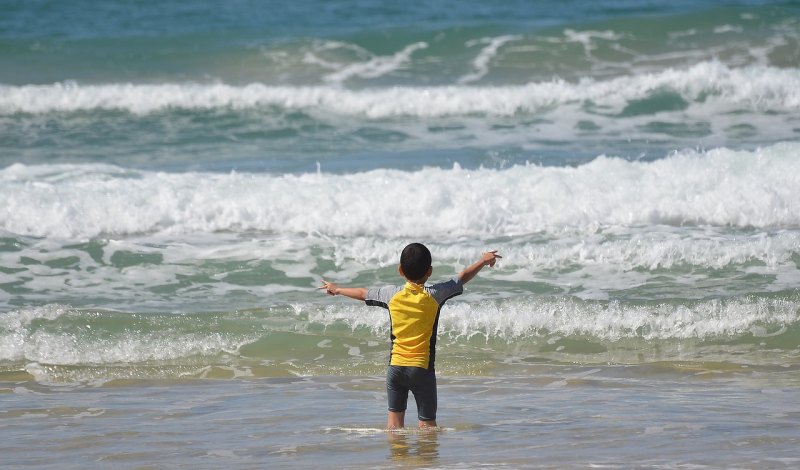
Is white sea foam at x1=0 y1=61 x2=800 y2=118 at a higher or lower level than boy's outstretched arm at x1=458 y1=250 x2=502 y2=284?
higher

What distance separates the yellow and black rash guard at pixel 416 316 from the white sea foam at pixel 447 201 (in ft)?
17.4

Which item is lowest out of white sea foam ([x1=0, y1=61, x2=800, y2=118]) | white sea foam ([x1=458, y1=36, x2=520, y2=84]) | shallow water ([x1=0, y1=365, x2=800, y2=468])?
shallow water ([x1=0, y1=365, x2=800, y2=468])

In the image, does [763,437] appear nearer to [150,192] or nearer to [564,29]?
[150,192]

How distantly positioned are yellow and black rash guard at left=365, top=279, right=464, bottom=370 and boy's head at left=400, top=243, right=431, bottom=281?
0.08 m

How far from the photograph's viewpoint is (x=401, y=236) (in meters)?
10.8

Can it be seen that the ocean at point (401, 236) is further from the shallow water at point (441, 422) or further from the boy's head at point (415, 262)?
the boy's head at point (415, 262)

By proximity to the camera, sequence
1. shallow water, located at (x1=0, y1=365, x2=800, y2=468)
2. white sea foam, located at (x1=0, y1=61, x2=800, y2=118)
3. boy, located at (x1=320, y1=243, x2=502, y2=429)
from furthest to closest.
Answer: white sea foam, located at (x1=0, y1=61, x2=800, y2=118) → boy, located at (x1=320, y1=243, x2=502, y2=429) → shallow water, located at (x1=0, y1=365, x2=800, y2=468)

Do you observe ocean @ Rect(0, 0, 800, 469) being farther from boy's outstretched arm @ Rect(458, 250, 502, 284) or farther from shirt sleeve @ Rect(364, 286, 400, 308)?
boy's outstretched arm @ Rect(458, 250, 502, 284)

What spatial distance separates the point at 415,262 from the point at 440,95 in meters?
12.4

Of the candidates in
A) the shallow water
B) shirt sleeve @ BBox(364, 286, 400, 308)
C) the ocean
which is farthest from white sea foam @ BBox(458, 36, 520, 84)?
shirt sleeve @ BBox(364, 286, 400, 308)

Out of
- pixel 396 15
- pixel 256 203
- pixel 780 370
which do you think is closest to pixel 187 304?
pixel 256 203

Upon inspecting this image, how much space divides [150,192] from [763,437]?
8006mm

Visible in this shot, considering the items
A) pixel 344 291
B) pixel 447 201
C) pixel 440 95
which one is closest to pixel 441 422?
pixel 344 291

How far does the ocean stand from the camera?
5.80 metres
